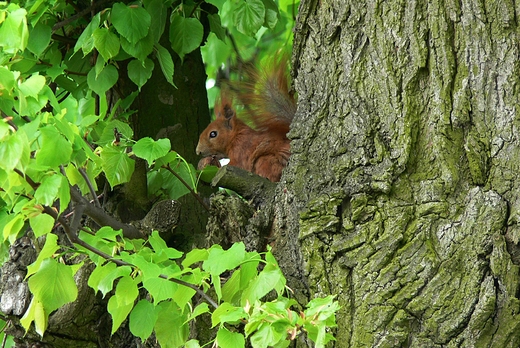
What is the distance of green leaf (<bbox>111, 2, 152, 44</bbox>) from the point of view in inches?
74.1

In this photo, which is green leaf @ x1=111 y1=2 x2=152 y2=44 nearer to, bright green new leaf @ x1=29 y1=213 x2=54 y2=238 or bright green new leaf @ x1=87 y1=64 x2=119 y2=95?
bright green new leaf @ x1=87 y1=64 x2=119 y2=95

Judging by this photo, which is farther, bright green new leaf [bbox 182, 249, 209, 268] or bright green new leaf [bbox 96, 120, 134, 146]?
bright green new leaf [bbox 96, 120, 134, 146]

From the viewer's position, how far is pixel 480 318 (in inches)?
56.6

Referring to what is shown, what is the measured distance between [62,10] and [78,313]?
93 cm

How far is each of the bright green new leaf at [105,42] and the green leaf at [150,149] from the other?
368mm

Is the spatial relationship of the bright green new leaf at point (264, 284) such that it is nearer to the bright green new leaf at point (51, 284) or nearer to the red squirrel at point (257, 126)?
the bright green new leaf at point (51, 284)

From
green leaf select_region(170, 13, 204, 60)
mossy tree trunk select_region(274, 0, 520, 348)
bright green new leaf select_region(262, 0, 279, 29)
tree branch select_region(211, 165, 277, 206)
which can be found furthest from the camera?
bright green new leaf select_region(262, 0, 279, 29)

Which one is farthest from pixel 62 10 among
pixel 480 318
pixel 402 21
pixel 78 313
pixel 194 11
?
pixel 480 318

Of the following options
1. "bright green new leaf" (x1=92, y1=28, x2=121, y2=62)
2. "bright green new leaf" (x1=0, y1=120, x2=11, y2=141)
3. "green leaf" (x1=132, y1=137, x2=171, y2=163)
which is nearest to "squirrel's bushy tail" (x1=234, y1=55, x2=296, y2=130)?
"bright green new leaf" (x1=92, y1=28, x2=121, y2=62)

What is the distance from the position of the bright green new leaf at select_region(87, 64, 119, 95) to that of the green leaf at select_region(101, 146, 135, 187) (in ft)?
1.37

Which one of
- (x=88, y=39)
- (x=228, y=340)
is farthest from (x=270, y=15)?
(x=228, y=340)

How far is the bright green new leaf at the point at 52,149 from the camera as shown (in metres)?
1.25

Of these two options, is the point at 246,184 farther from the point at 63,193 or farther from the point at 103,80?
the point at 63,193

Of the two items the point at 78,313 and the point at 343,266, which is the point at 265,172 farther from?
the point at 343,266
